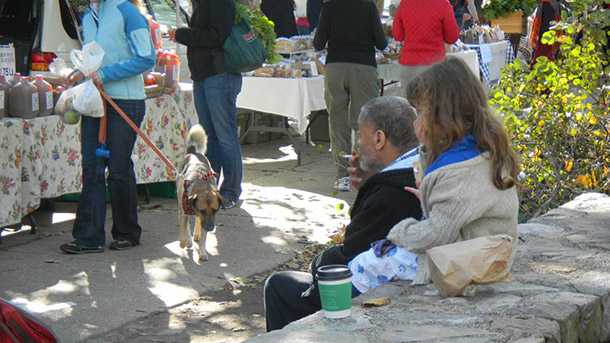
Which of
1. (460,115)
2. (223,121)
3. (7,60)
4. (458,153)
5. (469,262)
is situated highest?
(460,115)

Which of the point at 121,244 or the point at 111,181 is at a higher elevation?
the point at 111,181

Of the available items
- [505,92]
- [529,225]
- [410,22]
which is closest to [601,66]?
[505,92]

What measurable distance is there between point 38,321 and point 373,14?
21.0 ft

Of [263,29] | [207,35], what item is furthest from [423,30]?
[207,35]

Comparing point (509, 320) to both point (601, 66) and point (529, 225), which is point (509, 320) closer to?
point (529, 225)

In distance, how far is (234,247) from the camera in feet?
25.7

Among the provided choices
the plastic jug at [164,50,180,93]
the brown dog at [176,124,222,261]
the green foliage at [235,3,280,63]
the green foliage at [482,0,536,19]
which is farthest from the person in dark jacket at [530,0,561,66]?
the brown dog at [176,124,222,261]

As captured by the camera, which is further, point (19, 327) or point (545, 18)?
point (545, 18)

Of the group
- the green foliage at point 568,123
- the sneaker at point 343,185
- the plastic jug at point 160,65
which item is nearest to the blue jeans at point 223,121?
the plastic jug at point 160,65

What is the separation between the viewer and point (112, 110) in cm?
721

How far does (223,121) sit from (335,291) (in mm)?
5301

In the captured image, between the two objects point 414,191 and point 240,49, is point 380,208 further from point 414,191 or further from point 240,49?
point 240,49

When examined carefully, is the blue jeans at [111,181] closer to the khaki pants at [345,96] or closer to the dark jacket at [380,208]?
the khaki pants at [345,96]

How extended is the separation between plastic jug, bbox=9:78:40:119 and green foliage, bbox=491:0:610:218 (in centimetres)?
321
